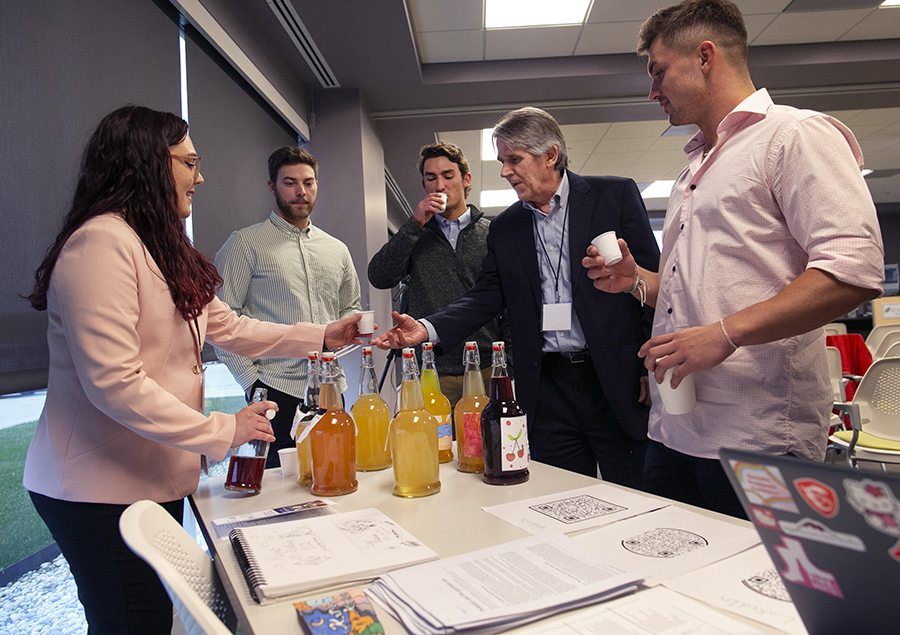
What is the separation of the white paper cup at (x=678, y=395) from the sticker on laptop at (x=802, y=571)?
2.26ft

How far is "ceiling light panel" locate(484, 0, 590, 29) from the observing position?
377 centimetres

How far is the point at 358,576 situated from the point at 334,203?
13.3 feet

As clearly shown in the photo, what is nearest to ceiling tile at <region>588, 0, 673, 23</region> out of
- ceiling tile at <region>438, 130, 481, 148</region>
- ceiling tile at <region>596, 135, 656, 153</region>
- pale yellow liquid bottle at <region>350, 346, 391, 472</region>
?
ceiling tile at <region>438, 130, 481, 148</region>

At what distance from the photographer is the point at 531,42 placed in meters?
4.22

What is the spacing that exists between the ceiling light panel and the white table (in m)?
3.44

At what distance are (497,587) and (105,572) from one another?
890 mm

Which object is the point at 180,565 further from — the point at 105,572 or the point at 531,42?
the point at 531,42

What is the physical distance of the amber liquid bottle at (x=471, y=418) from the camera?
1.28 meters

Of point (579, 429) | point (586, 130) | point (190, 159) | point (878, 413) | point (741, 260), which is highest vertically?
point (586, 130)

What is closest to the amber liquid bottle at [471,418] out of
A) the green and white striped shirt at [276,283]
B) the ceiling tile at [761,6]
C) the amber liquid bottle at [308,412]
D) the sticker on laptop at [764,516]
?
the amber liquid bottle at [308,412]

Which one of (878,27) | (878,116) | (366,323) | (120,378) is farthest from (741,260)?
(878,116)

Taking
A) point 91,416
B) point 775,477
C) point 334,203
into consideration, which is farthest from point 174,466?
point 334,203

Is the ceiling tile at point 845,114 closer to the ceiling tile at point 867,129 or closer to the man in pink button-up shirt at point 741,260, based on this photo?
the ceiling tile at point 867,129

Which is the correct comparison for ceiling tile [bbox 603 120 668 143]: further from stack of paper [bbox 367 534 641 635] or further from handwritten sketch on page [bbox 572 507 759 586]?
stack of paper [bbox 367 534 641 635]
